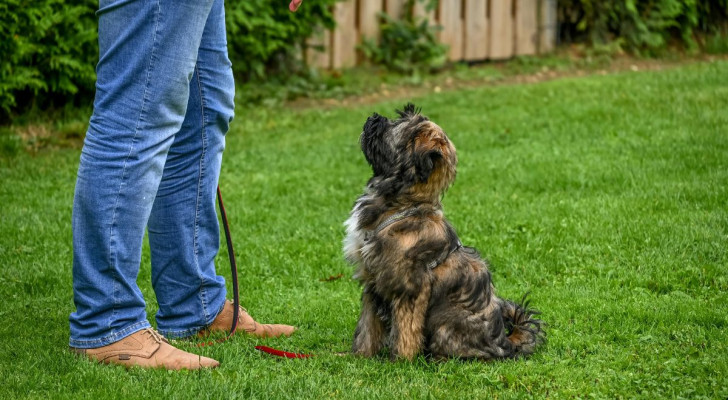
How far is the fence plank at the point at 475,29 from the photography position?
12359mm

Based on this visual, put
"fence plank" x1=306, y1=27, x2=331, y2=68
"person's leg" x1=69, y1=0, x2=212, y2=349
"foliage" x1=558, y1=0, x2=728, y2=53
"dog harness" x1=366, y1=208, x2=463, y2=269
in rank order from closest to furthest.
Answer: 1. "person's leg" x1=69, y1=0, x2=212, y2=349
2. "dog harness" x1=366, y1=208, x2=463, y2=269
3. "fence plank" x1=306, y1=27, x2=331, y2=68
4. "foliage" x1=558, y1=0, x2=728, y2=53

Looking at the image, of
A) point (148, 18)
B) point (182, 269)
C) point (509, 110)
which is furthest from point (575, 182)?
point (148, 18)

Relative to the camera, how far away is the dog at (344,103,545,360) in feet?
13.0

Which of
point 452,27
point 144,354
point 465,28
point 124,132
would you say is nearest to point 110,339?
point 144,354

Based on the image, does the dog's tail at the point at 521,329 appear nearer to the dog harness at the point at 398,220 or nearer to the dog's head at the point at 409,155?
the dog harness at the point at 398,220

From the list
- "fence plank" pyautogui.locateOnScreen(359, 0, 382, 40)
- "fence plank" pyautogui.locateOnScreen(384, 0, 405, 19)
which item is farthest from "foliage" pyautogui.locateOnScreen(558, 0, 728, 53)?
"fence plank" pyautogui.locateOnScreen(359, 0, 382, 40)

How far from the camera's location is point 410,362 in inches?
157

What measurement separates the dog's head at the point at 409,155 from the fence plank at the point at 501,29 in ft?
29.0

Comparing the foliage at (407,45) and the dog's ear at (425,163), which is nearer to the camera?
the dog's ear at (425,163)

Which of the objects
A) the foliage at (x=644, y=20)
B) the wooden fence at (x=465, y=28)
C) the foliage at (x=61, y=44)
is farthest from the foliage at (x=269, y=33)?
the foliage at (x=644, y=20)

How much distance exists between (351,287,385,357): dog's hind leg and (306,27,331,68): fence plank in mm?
7178

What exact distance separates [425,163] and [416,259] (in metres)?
0.43

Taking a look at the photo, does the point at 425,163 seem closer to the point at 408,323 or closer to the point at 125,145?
the point at 408,323

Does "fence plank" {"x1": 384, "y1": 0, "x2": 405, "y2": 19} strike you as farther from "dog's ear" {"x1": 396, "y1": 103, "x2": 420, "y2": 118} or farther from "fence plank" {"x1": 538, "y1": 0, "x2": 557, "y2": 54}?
"dog's ear" {"x1": 396, "y1": 103, "x2": 420, "y2": 118}
